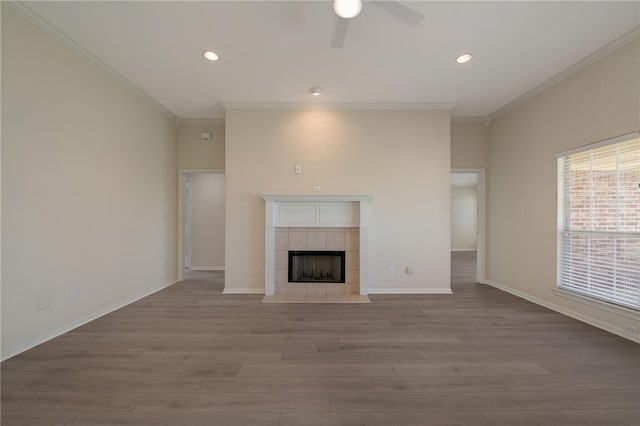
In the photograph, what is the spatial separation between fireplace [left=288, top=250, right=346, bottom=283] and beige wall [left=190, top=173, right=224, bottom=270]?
2620 mm

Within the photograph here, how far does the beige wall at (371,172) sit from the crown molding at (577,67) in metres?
1.05

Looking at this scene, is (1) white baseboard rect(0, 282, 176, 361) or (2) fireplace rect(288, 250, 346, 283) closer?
(1) white baseboard rect(0, 282, 176, 361)

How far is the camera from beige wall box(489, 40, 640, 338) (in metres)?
2.72

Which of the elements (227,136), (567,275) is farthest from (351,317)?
(227,136)

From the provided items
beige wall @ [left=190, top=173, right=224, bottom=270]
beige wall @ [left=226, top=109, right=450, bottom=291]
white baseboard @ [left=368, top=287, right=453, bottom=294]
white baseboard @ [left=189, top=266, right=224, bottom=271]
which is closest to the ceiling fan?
beige wall @ [left=226, top=109, right=450, bottom=291]

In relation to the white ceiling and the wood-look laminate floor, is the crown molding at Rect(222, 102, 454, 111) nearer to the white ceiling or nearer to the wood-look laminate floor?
the white ceiling

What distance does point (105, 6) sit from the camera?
226cm

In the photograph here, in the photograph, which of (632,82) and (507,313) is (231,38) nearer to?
(632,82)

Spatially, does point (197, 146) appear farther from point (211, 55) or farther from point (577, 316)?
point (577, 316)

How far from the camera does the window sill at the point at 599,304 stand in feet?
8.56

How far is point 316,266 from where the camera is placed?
436 centimetres

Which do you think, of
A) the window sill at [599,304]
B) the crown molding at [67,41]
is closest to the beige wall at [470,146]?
the window sill at [599,304]

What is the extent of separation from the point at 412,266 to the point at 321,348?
7.75 feet

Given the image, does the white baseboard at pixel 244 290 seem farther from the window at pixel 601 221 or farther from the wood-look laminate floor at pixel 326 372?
the window at pixel 601 221
